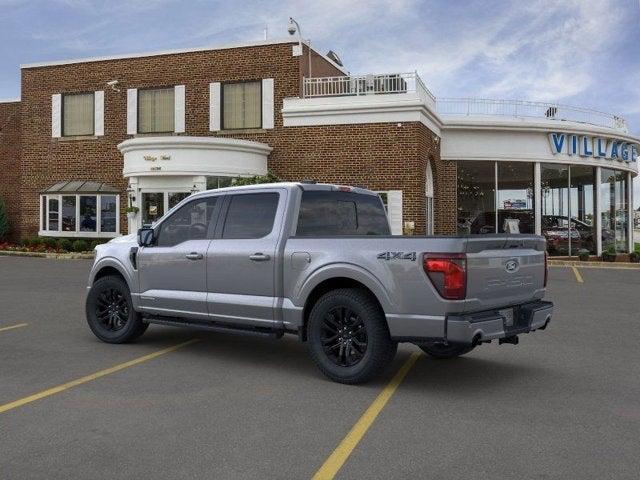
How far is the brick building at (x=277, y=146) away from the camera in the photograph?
73.6 ft

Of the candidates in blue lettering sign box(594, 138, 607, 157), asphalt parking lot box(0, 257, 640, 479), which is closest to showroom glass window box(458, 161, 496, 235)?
blue lettering sign box(594, 138, 607, 157)

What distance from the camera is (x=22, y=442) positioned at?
452cm

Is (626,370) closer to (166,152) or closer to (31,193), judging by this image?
(166,152)

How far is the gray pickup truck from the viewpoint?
5.64 meters

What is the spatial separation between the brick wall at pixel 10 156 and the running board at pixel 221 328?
80.0 ft

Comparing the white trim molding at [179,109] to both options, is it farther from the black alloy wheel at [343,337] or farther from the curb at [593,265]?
the black alloy wheel at [343,337]

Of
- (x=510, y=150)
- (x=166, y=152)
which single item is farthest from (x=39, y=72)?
(x=510, y=150)

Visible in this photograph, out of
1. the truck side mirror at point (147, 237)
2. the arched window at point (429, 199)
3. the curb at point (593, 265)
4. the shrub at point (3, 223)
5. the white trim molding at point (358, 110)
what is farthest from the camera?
the shrub at point (3, 223)

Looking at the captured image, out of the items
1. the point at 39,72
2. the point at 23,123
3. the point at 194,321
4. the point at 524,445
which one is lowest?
the point at 524,445

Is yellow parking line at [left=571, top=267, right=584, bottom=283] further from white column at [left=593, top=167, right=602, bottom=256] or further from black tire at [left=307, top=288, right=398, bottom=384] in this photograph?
black tire at [left=307, top=288, right=398, bottom=384]

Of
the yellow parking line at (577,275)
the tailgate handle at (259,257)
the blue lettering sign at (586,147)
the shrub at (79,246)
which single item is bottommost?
the yellow parking line at (577,275)

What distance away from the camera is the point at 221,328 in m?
7.05

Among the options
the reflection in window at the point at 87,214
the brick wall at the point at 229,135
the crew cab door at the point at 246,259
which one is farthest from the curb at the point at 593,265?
the reflection in window at the point at 87,214

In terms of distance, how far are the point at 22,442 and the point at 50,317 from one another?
20.0 ft
